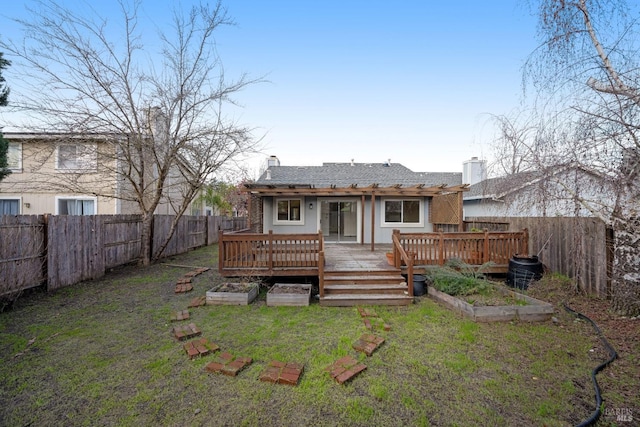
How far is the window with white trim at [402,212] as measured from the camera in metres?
10.9

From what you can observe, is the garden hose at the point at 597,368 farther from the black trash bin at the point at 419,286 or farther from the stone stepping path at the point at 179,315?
the stone stepping path at the point at 179,315

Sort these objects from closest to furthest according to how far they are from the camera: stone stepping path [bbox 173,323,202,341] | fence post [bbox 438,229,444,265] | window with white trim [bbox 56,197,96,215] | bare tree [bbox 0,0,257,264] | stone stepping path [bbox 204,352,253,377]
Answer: stone stepping path [bbox 204,352,253,377] < stone stepping path [bbox 173,323,202,341] < fence post [bbox 438,229,444,265] < bare tree [bbox 0,0,257,264] < window with white trim [bbox 56,197,96,215]

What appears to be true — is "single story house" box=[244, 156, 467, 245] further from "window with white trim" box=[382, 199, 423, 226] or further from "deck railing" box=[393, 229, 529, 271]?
"deck railing" box=[393, 229, 529, 271]

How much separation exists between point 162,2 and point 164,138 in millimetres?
3922

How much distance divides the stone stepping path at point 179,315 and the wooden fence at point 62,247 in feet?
10.8

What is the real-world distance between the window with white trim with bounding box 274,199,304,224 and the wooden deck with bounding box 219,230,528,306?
410cm

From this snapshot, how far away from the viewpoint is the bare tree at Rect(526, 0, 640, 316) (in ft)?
11.3

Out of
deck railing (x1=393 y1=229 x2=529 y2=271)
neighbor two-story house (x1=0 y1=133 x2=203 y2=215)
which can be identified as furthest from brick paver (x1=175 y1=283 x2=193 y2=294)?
deck railing (x1=393 y1=229 x2=529 y2=271)

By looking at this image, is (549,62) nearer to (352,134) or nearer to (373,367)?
(373,367)

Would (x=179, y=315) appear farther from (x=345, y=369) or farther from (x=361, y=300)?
(x=361, y=300)

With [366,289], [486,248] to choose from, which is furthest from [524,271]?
[366,289]

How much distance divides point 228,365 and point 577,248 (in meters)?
6.79

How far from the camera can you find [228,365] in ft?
9.93

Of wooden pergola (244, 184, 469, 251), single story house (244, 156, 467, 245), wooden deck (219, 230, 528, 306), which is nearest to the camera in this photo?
wooden deck (219, 230, 528, 306)
